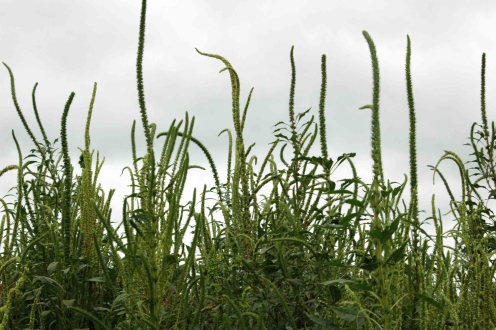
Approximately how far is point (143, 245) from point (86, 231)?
34.5 inches

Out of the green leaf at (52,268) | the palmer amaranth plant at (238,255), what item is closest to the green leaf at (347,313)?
the palmer amaranth plant at (238,255)

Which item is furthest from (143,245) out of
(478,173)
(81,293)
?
(478,173)

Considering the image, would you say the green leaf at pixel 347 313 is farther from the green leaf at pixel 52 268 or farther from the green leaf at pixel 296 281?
the green leaf at pixel 52 268

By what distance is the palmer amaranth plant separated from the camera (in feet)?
7.42

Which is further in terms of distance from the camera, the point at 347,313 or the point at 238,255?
the point at 238,255

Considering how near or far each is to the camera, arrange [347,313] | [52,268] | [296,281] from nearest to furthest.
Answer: [347,313] → [296,281] → [52,268]

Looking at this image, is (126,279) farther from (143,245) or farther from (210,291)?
(210,291)

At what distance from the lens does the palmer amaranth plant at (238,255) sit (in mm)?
2262

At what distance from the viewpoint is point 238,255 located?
305 centimetres

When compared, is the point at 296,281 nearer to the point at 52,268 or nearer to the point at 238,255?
the point at 238,255

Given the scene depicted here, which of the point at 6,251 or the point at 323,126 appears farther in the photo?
the point at 6,251

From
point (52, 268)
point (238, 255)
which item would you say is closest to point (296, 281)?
point (238, 255)

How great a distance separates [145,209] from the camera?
2.46 metres

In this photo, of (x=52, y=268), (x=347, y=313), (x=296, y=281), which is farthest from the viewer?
(x=52, y=268)
